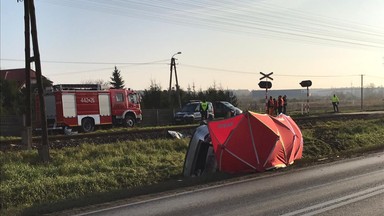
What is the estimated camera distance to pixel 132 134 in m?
22.3

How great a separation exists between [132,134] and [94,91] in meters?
8.19

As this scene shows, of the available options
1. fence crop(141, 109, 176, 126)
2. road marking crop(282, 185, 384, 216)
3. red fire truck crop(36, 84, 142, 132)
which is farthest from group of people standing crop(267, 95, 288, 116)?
road marking crop(282, 185, 384, 216)

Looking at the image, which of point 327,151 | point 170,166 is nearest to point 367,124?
point 327,151

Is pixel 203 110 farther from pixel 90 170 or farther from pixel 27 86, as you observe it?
pixel 90 170

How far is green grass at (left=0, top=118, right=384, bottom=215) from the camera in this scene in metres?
11.4

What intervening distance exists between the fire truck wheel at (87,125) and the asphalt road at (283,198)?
18939 millimetres

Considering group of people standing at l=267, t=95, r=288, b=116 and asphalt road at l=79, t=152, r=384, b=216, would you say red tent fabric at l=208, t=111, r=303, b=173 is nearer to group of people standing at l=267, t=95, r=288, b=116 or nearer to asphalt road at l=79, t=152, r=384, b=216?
asphalt road at l=79, t=152, r=384, b=216

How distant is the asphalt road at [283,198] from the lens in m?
7.56

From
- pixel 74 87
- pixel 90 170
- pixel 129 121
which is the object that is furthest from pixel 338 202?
pixel 129 121

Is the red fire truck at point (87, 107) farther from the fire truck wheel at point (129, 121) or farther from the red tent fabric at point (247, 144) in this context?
the red tent fabric at point (247, 144)

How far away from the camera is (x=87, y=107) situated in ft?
94.0

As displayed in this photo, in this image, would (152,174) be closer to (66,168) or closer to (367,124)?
(66,168)

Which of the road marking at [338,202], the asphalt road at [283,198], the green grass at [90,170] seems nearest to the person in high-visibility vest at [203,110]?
the green grass at [90,170]

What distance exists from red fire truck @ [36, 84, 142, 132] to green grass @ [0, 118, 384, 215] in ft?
33.4
